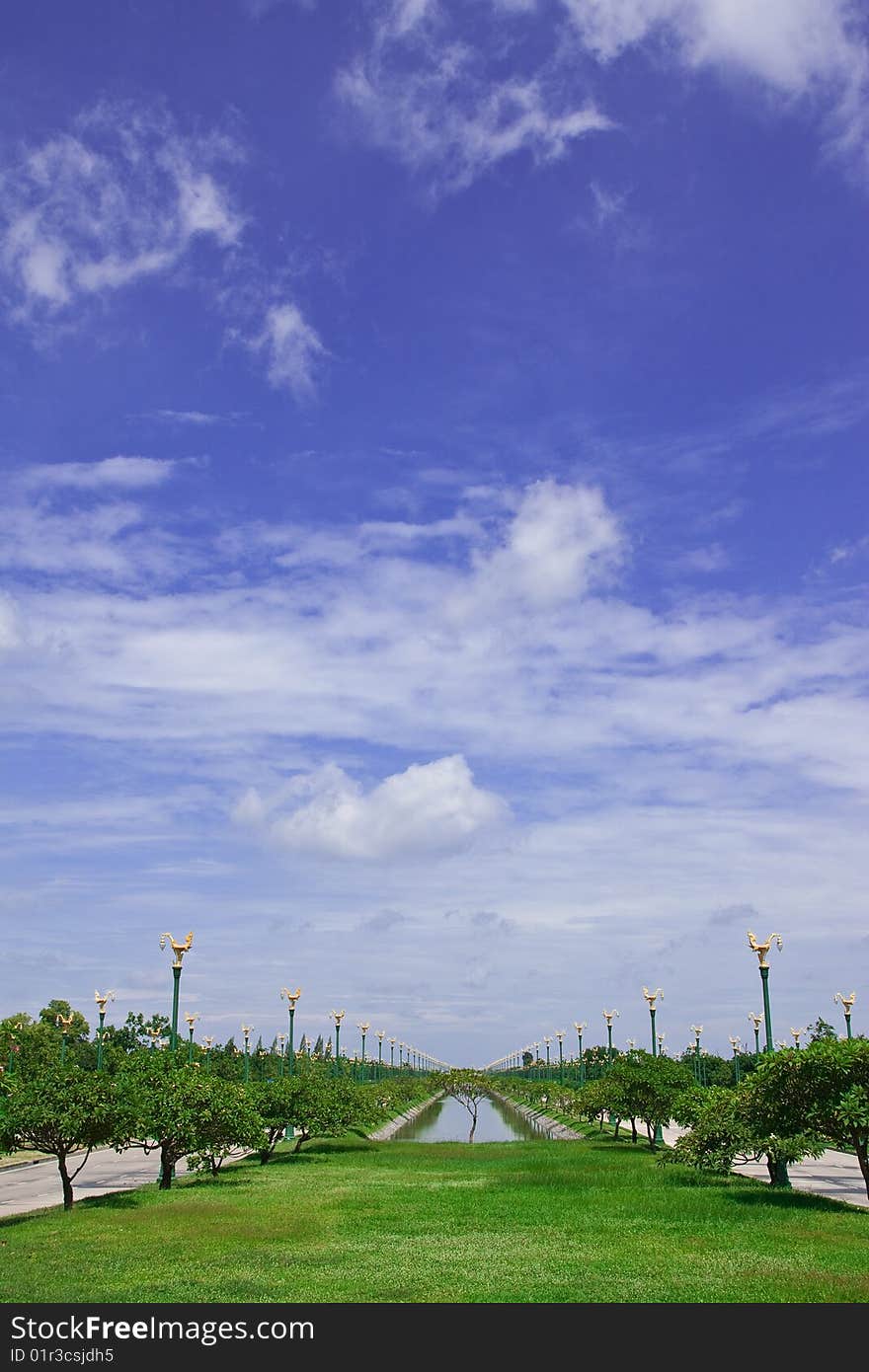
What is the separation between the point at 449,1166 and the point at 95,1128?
11638mm

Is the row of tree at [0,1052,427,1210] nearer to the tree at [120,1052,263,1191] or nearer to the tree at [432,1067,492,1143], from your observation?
the tree at [120,1052,263,1191]

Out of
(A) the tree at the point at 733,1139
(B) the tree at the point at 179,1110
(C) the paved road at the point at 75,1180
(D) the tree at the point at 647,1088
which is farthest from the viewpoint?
(D) the tree at the point at 647,1088

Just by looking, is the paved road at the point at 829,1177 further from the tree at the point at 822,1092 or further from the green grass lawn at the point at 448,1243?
the tree at the point at 822,1092

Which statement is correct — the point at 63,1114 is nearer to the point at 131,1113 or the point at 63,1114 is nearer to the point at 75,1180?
the point at 131,1113

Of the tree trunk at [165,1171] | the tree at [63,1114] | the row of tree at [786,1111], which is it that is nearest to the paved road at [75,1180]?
the tree trunk at [165,1171]

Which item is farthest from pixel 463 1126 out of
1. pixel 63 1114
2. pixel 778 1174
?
pixel 63 1114

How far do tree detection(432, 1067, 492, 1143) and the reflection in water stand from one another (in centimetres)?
113

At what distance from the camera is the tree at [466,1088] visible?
181 ft

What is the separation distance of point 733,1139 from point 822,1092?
3485 millimetres

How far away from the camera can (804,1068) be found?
18.1 m

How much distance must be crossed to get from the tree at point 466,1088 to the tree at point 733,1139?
2477 cm
